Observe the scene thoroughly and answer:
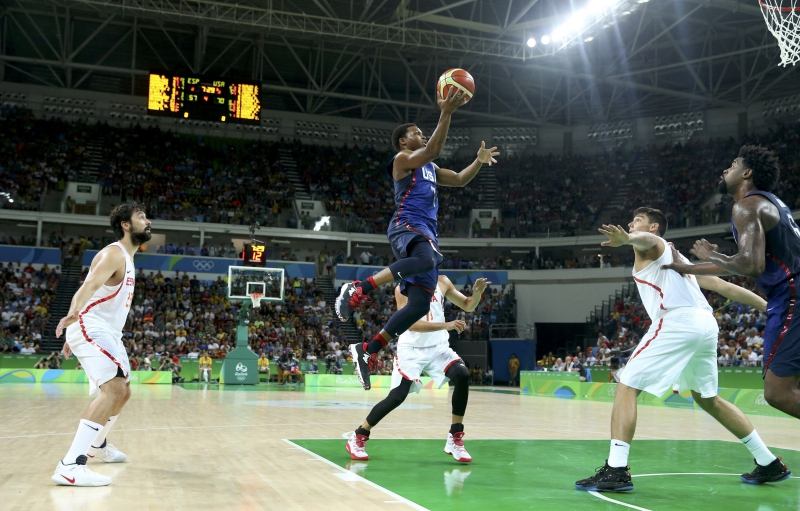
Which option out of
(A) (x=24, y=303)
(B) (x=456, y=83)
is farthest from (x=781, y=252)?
(A) (x=24, y=303)

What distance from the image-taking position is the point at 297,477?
19.5 feet

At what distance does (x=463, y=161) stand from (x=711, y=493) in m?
37.8

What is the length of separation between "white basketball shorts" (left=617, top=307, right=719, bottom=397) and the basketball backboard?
19.0 metres

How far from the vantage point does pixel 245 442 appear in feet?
27.3

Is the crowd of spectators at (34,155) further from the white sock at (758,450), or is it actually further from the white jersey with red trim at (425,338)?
the white sock at (758,450)

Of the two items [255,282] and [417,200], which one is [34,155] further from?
[417,200]

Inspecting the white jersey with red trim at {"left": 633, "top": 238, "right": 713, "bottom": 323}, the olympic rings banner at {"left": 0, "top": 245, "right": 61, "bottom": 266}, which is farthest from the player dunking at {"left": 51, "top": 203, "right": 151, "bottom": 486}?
the olympic rings banner at {"left": 0, "top": 245, "right": 61, "bottom": 266}

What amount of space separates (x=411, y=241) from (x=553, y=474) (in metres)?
2.46

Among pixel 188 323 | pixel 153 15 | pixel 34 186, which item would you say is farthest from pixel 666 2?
pixel 34 186

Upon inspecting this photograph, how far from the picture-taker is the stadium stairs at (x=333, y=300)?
33.3 meters

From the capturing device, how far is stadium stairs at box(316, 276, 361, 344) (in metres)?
33.3

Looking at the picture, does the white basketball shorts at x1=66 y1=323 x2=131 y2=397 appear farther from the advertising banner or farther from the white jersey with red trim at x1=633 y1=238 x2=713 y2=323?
the advertising banner

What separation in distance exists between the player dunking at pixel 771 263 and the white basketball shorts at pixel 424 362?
302cm

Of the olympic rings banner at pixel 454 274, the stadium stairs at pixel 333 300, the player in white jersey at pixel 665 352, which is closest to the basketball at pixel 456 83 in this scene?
the player in white jersey at pixel 665 352
